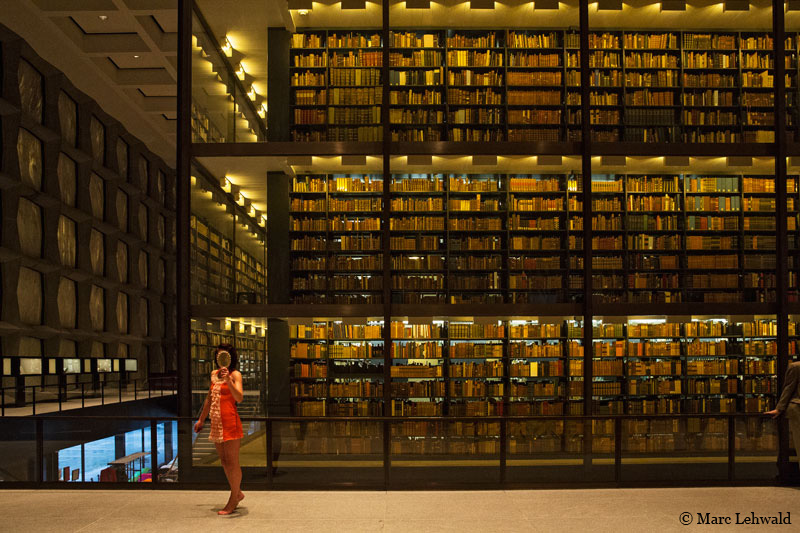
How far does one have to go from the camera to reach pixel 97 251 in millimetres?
26281

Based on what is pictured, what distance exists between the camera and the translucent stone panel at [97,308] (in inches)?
995

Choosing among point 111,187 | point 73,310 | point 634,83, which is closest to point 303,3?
point 634,83

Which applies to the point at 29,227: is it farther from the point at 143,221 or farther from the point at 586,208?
the point at 586,208

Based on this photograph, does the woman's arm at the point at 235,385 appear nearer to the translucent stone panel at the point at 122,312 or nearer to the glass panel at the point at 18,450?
the glass panel at the point at 18,450

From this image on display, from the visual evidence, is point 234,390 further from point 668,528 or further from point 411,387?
point 411,387

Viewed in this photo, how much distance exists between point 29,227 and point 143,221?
10630 mm

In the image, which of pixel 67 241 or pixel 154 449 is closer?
pixel 154 449

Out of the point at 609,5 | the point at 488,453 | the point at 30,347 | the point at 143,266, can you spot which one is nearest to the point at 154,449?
the point at 488,453

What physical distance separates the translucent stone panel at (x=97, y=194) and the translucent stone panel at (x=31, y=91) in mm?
4484

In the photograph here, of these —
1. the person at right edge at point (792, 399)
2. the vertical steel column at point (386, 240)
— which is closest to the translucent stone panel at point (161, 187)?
the vertical steel column at point (386, 240)

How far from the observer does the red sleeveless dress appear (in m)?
5.80

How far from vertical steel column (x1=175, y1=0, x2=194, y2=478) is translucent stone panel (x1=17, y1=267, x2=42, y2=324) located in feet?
39.2

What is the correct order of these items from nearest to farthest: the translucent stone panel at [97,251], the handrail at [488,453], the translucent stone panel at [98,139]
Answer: the handrail at [488,453], the translucent stone panel at [98,139], the translucent stone panel at [97,251]

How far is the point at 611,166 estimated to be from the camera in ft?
36.7
